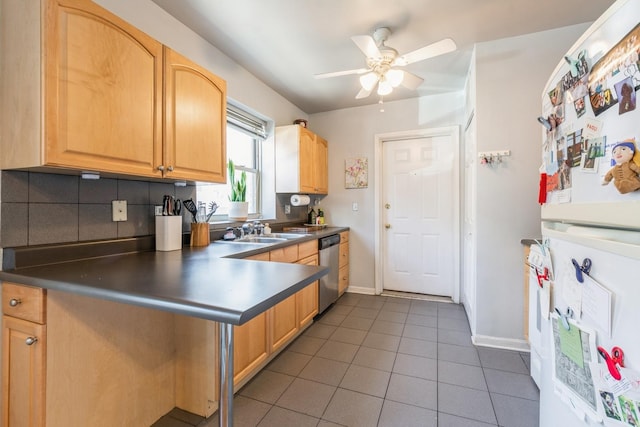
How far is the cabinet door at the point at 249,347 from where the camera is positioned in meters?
1.60

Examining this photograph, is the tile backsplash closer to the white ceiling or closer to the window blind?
the window blind

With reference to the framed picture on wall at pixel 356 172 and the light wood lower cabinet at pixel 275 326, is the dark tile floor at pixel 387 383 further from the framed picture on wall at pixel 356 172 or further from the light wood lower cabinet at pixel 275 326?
the framed picture on wall at pixel 356 172

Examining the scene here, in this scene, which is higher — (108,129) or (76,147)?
(108,129)

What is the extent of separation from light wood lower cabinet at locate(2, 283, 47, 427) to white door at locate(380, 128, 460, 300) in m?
3.22

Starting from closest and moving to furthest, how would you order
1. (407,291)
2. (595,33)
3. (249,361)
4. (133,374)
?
1. (595,33)
2. (133,374)
3. (249,361)
4. (407,291)

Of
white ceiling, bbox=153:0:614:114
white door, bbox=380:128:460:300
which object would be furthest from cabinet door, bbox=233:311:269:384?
white door, bbox=380:128:460:300

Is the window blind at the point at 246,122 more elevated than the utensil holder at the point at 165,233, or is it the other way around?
the window blind at the point at 246,122

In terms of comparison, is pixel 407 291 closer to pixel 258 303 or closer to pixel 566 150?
pixel 566 150

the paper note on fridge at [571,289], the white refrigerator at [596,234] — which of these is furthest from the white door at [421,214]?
the paper note on fridge at [571,289]

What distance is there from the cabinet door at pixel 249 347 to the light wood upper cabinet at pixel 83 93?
1.01 m

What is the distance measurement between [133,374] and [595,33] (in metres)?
2.20

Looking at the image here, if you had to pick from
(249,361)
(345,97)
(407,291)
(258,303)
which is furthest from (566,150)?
(407,291)

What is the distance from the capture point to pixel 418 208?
11.4ft

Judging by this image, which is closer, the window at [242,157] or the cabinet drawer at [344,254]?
the window at [242,157]
